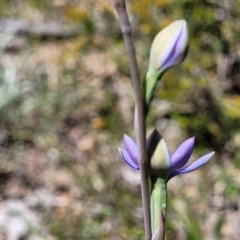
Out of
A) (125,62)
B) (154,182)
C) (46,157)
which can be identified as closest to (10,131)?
(46,157)

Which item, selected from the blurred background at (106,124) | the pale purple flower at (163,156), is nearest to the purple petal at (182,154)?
the pale purple flower at (163,156)

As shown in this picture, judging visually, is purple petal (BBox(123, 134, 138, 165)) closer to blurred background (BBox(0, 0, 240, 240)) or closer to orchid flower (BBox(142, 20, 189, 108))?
orchid flower (BBox(142, 20, 189, 108))

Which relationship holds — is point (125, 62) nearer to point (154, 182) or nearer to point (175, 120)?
point (175, 120)

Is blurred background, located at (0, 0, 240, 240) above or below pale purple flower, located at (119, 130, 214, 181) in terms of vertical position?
below

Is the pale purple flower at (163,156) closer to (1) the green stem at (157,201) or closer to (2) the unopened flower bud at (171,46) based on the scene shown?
(1) the green stem at (157,201)

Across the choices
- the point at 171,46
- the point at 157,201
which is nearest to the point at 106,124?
the point at 157,201

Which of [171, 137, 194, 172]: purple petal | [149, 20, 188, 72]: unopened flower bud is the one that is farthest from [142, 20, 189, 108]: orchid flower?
[171, 137, 194, 172]: purple petal
